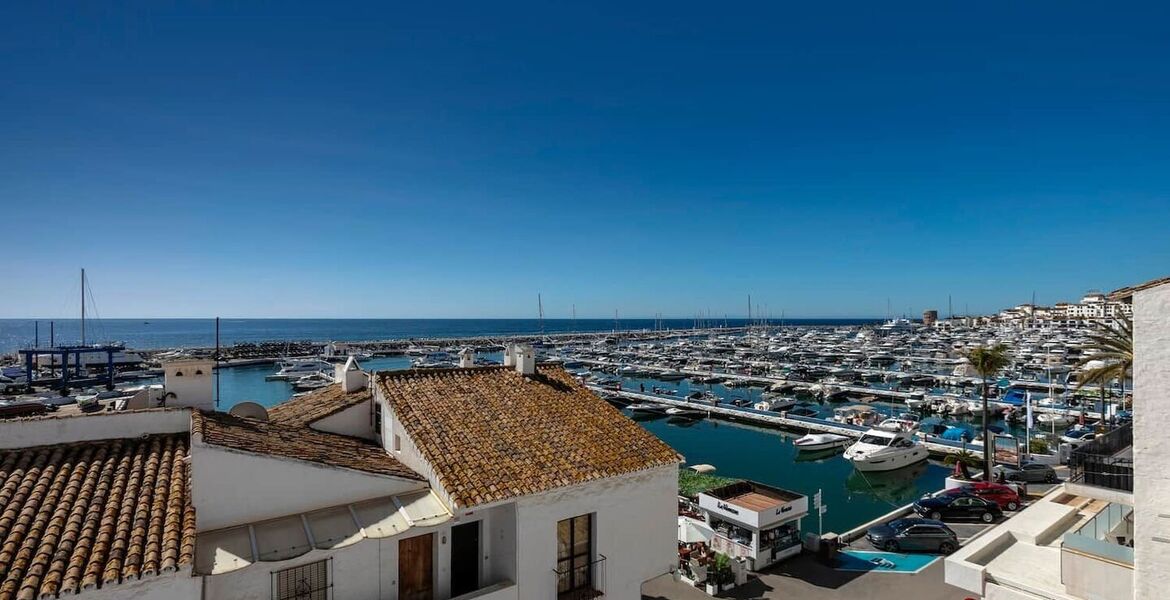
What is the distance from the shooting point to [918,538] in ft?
70.1

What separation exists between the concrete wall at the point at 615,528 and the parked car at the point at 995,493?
60.3ft

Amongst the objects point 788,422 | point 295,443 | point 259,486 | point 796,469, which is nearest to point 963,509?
point 796,469

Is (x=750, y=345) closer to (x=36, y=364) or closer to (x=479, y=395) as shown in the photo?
(x=479, y=395)

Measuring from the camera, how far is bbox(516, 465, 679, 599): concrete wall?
11.9 meters

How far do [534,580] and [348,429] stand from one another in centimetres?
686

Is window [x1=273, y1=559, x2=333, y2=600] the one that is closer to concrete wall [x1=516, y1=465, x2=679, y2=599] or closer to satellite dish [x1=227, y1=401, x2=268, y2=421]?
concrete wall [x1=516, y1=465, x2=679, y2=599]

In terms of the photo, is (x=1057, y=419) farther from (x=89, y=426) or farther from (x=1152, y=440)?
(x=89, y=426)

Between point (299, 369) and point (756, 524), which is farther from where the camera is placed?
point (299, 369)

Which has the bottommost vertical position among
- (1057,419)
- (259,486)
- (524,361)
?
(1057,419)

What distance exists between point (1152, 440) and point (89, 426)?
18.7 m

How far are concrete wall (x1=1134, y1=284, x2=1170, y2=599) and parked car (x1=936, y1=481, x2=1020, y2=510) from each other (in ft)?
62.0

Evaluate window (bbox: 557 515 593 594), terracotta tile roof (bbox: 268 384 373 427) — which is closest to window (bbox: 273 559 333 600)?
window (bbox: 557 515 593 594)

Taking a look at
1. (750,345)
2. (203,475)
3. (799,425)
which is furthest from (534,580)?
(750,345)

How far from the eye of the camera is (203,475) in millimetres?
9742
